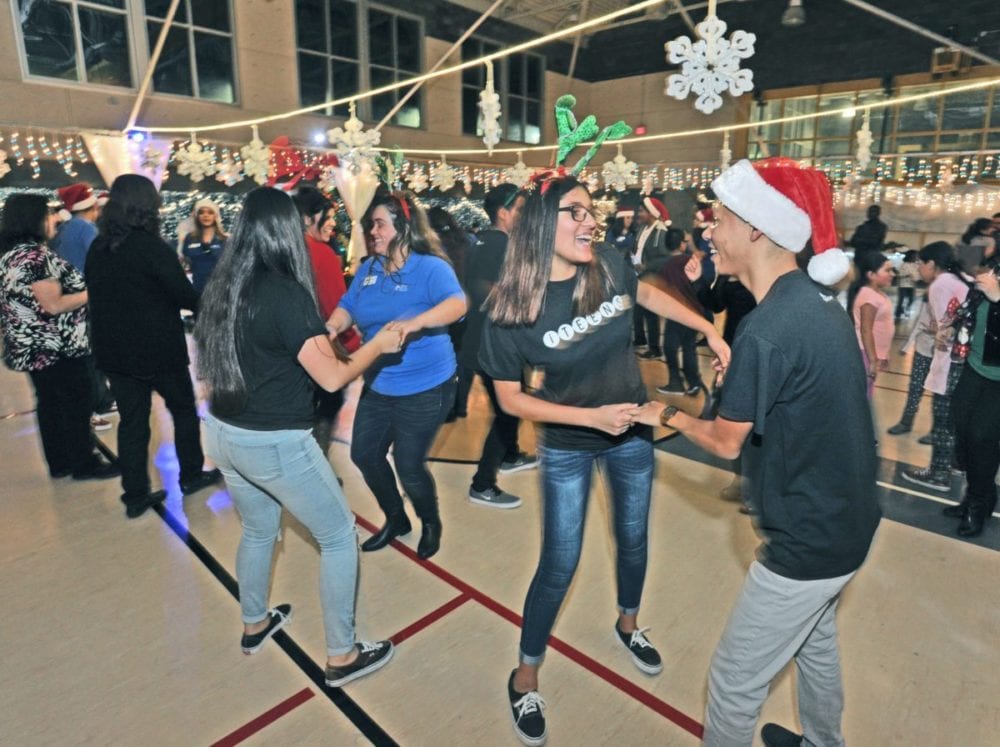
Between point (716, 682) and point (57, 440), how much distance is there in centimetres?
402

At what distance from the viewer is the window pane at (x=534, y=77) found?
1706 centimetres

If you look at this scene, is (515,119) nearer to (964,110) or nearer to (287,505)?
(964,110)

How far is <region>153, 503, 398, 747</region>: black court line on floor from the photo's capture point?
6.49 feet

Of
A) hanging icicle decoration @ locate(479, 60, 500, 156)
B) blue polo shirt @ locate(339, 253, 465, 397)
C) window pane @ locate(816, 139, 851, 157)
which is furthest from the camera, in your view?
window pane @ locate(816, 139, 851, 157)

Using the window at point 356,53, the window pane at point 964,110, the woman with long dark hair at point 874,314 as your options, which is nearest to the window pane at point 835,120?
the window pane at point 964,110

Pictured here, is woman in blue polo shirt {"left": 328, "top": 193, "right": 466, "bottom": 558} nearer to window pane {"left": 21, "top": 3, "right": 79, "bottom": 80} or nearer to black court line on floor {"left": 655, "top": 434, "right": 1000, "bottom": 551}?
black court line on floor {"left": 655, "top": 434, "right": 1000, "bottom": 551}

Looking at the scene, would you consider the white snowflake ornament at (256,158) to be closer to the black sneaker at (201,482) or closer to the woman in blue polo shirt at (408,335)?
the black sneaker at (201,482)

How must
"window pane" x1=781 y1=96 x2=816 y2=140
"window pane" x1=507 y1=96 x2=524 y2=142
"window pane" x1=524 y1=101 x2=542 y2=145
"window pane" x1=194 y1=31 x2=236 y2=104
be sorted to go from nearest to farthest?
"window pane" x1=194 y1=31 x2=236 y2=104, "window pane" x1=781 y1=96 x2=816 y2=140, "window pane" x1=507 y1=96 x2=524 y2=142, "window pane" x1=524 y1=101 x2=542 y2=145

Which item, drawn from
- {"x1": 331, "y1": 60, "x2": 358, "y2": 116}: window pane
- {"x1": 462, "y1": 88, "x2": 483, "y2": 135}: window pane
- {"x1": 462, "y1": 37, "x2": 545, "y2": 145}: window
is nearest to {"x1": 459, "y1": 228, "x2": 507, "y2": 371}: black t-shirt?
{"x1": 331, "y1": 60, "x2": 358, "y2": 116}: window pane

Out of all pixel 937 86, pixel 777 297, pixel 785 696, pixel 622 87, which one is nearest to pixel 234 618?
pixel 785 696

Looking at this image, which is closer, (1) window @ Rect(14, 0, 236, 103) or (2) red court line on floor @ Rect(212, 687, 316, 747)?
(2) red court line on floor @ Rect(212, 687, 316, 747)

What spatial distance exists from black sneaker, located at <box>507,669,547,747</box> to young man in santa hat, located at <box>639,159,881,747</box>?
61cm

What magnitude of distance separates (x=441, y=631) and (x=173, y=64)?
467 inches

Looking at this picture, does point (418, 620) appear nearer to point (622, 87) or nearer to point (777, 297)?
point (777, 297)
